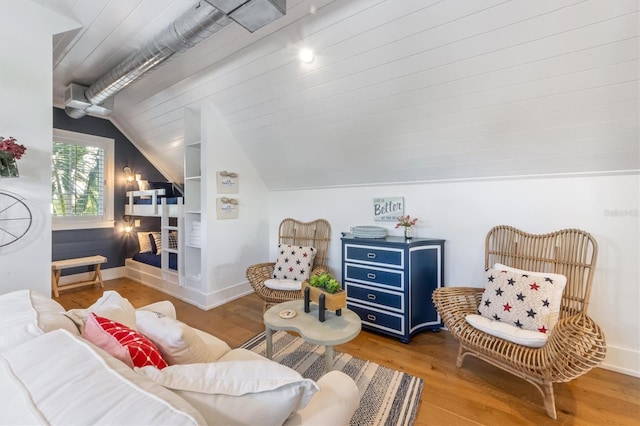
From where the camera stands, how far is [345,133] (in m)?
2.74

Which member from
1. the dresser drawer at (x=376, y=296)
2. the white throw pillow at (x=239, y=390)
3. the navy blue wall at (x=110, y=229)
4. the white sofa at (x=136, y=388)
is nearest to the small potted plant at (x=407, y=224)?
the dresser drawer at (x=376, y=296)

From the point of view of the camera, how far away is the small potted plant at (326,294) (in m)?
1.91

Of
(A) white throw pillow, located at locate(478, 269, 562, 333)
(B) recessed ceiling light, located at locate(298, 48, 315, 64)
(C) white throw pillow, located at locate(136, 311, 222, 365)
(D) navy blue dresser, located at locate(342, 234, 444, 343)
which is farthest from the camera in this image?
(D) navy blue dresser, located at locate(342, 234, 444, 343)

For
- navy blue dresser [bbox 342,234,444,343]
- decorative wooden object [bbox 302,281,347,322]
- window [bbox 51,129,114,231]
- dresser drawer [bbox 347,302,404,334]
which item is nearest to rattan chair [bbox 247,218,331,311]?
navy blue dresser [bbox 342,234,444,343]

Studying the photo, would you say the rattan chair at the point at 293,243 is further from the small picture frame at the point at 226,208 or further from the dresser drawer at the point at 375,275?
the small picture frame at the point at 226,208

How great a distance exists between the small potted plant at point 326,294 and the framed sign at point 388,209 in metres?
1.35

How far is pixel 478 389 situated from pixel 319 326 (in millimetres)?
1188

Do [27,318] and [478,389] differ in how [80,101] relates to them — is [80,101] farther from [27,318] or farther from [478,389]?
[478,389]

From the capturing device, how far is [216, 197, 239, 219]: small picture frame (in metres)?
3.38

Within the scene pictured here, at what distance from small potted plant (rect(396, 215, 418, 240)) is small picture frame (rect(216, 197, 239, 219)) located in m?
2.11

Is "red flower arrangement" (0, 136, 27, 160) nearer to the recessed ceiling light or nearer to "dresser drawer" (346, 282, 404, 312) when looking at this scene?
the recessed ceiling light

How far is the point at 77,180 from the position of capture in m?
4.13

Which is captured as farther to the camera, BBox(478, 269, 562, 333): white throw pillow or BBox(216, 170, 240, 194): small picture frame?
BBox(216, 170, 240, 194): small picture frame

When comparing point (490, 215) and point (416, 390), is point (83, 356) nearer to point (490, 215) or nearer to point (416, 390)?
point (416, 390)
